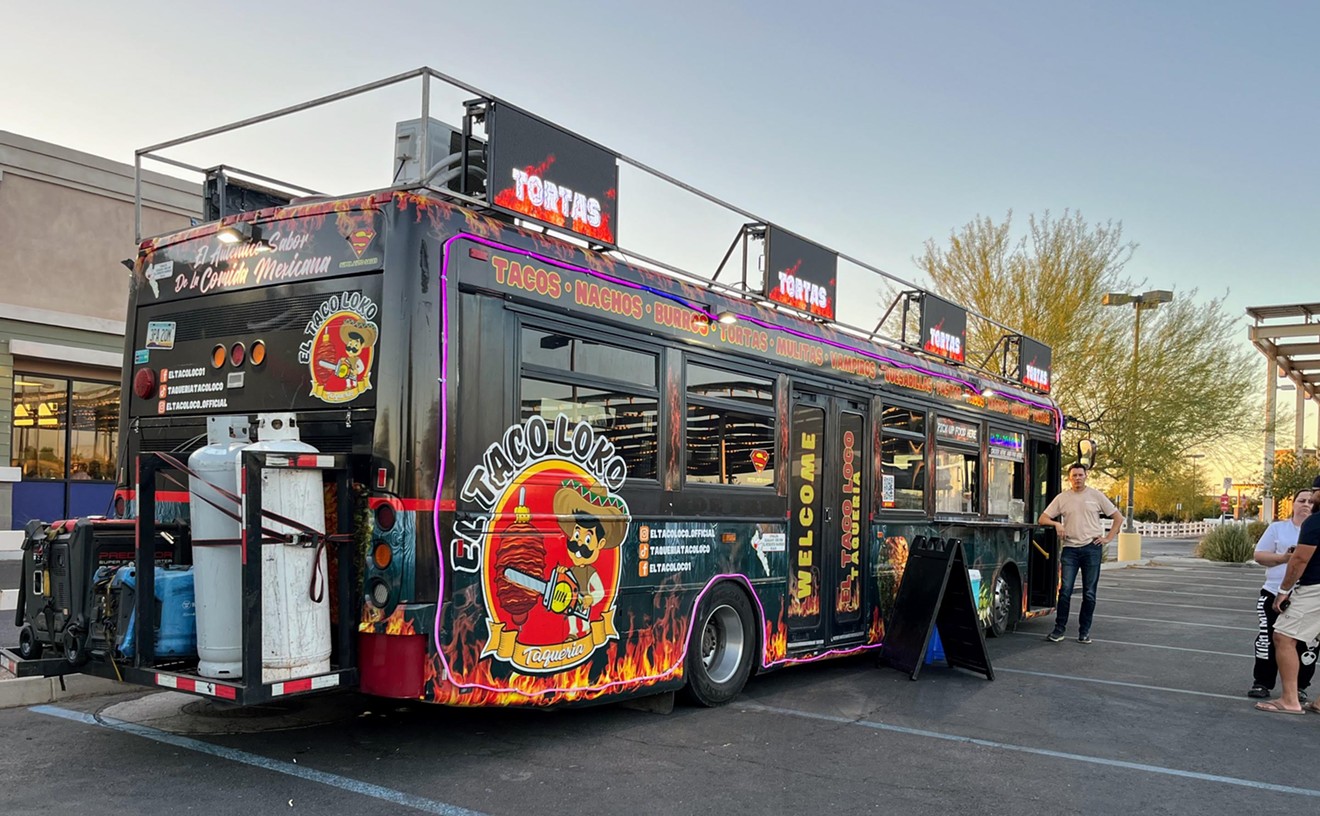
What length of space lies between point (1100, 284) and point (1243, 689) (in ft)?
56.4

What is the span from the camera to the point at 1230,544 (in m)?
29.3

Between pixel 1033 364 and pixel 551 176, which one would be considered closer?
pixel 551 176

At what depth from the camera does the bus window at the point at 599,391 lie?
19.5ft

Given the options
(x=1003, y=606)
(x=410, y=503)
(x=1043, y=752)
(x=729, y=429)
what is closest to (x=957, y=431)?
(x=1003, y=606)

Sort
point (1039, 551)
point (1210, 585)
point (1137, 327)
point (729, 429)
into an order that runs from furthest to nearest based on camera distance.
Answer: point (1137, 327) → point (1210, 585) → point (1039, 551) → point (729, 429)

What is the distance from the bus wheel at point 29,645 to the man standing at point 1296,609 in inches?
324

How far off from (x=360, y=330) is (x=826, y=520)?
4.64 m

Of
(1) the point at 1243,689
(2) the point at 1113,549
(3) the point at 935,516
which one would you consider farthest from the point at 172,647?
(2) the point at 1113,549

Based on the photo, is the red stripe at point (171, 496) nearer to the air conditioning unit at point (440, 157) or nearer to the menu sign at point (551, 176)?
the air conditioning unit at point (440, 157)

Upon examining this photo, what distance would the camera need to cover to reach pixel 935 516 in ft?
34.1

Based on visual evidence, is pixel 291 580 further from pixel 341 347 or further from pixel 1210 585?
pixel 1210 585

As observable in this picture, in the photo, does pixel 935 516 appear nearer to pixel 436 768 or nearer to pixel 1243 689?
pixel 1243 689

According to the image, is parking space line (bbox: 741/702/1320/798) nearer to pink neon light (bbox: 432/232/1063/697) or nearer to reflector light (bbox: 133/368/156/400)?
pink neon light (bbox: 432/232/1063/697)

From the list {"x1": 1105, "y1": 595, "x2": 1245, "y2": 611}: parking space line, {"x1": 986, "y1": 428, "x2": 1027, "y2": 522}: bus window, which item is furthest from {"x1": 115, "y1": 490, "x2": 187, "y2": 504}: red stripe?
{"x1": 1105, "y1": 595, "x2": 1245, "y2": 611}: parking space line
